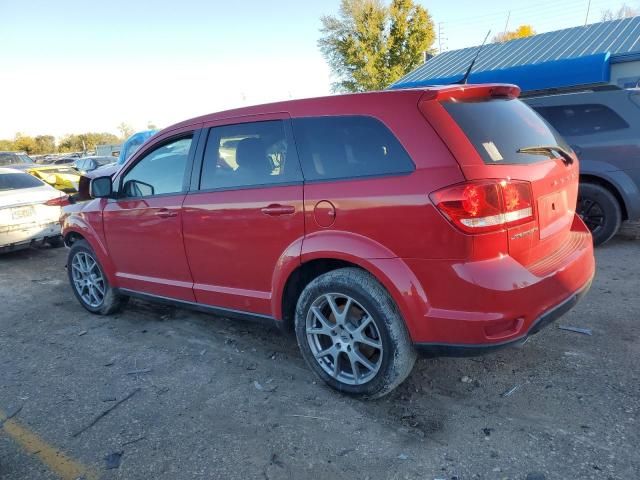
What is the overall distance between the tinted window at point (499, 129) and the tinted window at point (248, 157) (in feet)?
3.43

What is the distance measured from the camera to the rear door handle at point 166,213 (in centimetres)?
371

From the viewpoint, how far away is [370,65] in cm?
3491

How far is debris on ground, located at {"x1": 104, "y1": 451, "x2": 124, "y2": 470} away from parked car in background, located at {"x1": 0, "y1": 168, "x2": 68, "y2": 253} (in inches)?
227

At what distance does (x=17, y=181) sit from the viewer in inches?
311

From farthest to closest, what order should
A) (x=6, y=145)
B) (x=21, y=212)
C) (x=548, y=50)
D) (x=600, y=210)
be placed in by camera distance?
(x=6, y=145), (x=548, y=50), (x=21, y=212), (x=600, y=210)

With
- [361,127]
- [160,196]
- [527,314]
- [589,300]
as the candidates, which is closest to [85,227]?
[160,196]

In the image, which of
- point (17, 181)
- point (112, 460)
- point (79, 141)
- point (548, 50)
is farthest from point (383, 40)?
point (79, 141)

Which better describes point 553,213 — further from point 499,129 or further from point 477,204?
point 477,204

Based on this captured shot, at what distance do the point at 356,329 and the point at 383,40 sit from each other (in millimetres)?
36264

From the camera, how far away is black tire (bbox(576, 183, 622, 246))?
5.70 m

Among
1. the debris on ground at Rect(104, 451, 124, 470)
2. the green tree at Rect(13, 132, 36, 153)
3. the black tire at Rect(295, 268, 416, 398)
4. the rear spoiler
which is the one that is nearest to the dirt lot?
the debris on ground at Rect(104, 451, 124, 470)

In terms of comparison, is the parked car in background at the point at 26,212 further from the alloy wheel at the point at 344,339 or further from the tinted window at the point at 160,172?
the alloy wheel at the point at 344,339

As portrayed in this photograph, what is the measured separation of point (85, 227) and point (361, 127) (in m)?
3.17

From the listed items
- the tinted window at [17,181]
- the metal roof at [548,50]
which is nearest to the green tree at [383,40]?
the metal roof at [548,50]
